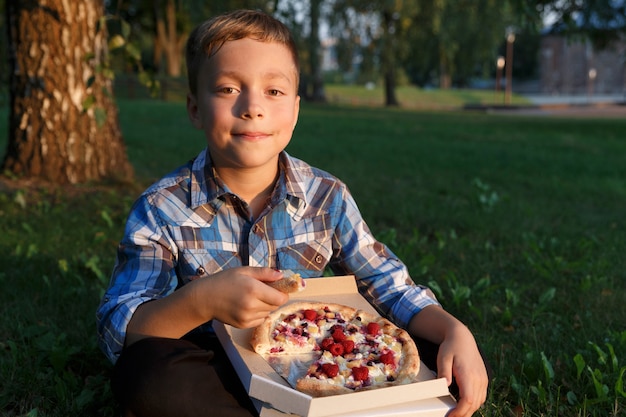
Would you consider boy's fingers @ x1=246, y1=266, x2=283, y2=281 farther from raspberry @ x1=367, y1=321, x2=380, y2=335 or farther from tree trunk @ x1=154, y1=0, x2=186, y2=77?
tree trunk @ x1=154, y1=0, x2=186, y2=77

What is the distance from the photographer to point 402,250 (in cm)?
430

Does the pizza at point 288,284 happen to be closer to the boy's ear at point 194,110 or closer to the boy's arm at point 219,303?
the boy's arm at point 219,303

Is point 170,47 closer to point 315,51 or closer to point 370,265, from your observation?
point 315,51

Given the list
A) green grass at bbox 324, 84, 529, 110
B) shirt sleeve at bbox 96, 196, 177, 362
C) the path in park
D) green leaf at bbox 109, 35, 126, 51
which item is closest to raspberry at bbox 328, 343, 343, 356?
shirt sleeve at bbox 96, 196, 177, 362

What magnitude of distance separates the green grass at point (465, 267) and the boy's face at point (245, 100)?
1000 mm

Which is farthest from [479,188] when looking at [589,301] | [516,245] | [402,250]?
[589,301]

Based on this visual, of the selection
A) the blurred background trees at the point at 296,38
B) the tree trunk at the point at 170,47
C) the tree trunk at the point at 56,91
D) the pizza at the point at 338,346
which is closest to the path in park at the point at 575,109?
the blurred background trees at the point at 296,38

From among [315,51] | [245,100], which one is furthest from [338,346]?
[315,51]

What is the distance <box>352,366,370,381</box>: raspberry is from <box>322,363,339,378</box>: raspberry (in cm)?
5

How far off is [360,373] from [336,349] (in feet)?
0.46

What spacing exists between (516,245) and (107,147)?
11.1 ft

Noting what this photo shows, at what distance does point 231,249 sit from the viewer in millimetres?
2330

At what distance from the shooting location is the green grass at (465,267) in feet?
8.30

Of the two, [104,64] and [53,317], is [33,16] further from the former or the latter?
[53,317]
